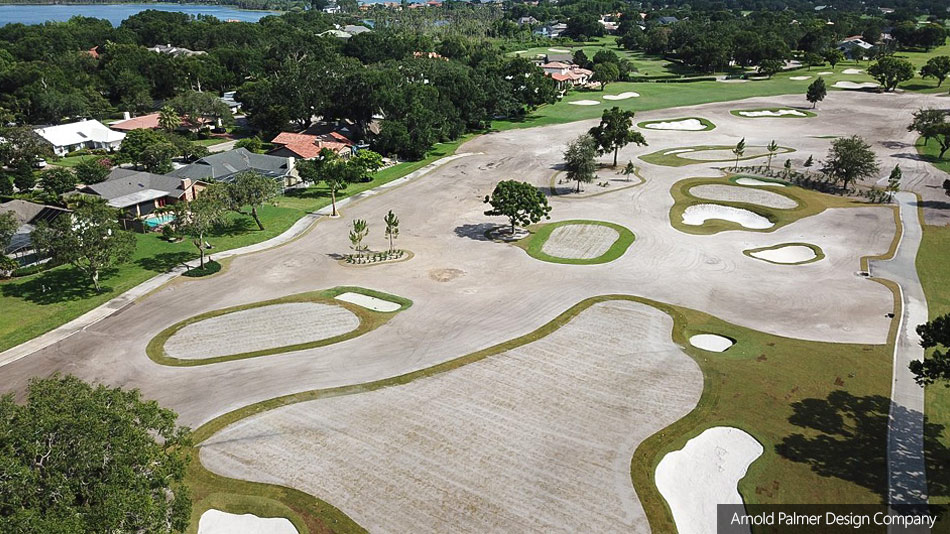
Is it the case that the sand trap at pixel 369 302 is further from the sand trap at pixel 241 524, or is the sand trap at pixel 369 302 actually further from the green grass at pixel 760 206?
the green grass at pixel 760 206

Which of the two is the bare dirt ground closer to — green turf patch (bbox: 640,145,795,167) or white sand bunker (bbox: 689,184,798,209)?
white sand bunker (bbox: 689,184,798,209)

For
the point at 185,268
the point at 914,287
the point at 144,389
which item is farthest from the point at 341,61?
the point at 914,287

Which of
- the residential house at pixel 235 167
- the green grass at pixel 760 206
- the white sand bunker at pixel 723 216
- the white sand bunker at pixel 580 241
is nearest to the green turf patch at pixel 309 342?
the white sand bunker at pixel 580 241

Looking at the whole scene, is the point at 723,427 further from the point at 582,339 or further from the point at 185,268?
the point at 185,268

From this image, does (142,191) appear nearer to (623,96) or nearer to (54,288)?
(54,288)

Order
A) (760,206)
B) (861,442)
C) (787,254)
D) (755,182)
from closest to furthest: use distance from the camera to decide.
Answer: (861,442)
(787,254)
(760,206)
(755,182)

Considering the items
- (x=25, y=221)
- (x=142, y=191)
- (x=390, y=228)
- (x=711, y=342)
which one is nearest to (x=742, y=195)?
(x=711, y=342)
